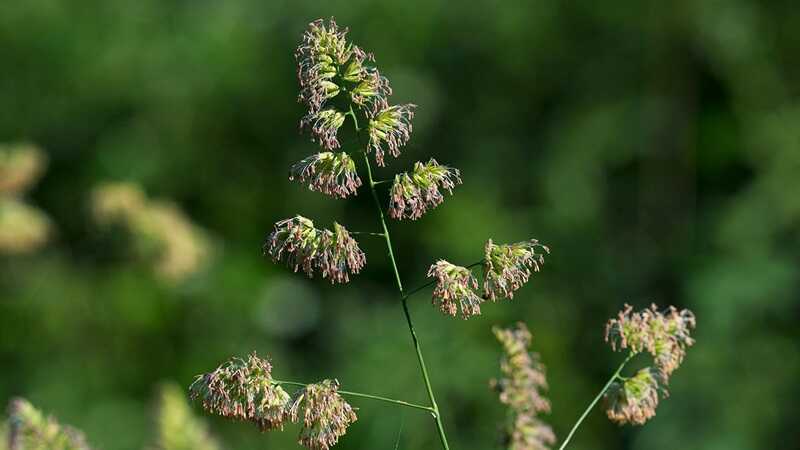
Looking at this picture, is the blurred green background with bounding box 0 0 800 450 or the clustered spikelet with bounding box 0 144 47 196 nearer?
the clustered spikelet with bounding box 0 144 47 196

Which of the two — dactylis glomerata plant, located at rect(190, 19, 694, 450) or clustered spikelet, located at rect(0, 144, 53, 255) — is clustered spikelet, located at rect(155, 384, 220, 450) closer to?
dactylis glomerata plant, located at rect(190, 19, 694, 450)

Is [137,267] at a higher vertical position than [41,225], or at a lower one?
higher

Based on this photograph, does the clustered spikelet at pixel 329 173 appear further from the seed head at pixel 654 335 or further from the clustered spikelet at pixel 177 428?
the clustered spikelet at pixel 177 428

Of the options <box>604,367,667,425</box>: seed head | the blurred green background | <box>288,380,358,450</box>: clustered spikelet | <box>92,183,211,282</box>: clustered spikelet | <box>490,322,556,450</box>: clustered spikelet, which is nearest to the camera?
<box>288,380,358,450</box>: clustered spikelet

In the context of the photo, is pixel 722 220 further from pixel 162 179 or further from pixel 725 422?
pixel 162 179

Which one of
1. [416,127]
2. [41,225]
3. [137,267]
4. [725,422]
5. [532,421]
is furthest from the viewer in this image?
[416,127]

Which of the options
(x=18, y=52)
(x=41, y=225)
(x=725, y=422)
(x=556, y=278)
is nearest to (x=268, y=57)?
(x=18, y=52)

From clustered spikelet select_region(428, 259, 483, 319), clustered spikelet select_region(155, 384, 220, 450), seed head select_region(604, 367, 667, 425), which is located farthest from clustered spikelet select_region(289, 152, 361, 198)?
clustered spikelet select_region(155, 384, 220, 450)
